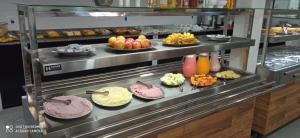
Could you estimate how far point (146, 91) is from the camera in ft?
5.62

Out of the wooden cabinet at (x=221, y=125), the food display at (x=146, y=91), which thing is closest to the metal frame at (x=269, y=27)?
the wooden cabinet at (x=221, y=125)

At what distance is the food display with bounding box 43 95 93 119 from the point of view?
135 centimetres

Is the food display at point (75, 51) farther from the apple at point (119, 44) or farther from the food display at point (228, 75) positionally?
the food display at point (228, 75)

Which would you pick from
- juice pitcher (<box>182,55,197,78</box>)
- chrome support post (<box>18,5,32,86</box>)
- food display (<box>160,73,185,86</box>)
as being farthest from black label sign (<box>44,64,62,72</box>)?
juice pitcher (<box>182,55,197,78</box>)

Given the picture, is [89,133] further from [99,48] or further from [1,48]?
[1,48]

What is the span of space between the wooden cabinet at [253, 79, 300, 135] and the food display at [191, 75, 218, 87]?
0.78 metres

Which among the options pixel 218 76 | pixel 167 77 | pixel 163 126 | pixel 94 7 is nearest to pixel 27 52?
pixel 94 7

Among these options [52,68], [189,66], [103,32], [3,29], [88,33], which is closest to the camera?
[52,68]

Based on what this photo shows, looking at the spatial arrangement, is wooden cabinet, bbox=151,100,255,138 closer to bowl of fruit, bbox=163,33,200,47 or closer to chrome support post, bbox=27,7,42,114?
bowl of fruit, bbox=163,33,200,47

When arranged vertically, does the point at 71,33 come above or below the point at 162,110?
above

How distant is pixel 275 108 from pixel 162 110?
1.51 m

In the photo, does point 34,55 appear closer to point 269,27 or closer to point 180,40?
point 180,40

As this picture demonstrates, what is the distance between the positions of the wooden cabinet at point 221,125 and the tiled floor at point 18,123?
0.75m

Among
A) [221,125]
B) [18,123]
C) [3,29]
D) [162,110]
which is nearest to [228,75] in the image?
[221,125]
